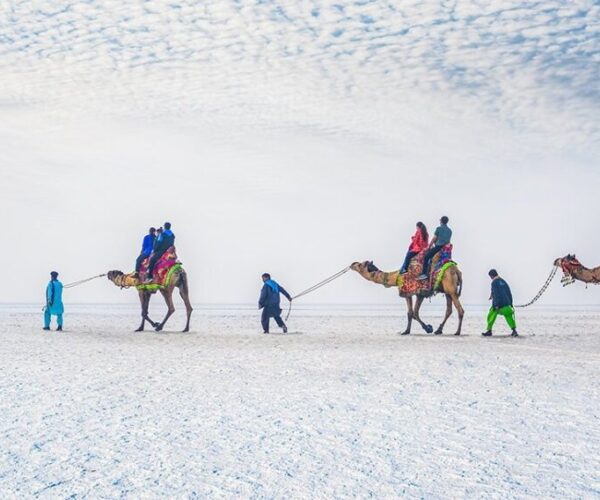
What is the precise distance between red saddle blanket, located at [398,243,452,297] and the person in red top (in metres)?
0.10

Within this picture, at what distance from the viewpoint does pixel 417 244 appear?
63.4 ft

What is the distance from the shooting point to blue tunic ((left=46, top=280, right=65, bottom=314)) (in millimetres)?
21359

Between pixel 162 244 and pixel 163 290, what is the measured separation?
118cm

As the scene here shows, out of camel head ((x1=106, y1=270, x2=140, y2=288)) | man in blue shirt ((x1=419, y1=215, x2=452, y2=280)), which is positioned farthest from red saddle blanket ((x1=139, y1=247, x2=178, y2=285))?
man in blue shirt ((x1=419, y1=215, x2=452, y2=280))

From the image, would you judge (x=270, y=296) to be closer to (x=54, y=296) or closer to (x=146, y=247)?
(x=146, y=247)

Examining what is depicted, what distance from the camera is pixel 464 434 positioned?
24.2 ft

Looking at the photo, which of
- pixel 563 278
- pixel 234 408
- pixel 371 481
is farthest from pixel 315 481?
pixel 563 278

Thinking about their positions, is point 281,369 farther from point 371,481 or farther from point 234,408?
point 371,481

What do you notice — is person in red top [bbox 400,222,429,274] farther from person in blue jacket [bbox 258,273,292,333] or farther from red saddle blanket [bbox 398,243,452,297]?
person in blue jacket [bbox 258,273,292,333]

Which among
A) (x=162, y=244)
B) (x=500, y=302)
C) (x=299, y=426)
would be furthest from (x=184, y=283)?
(x=299, y=426)

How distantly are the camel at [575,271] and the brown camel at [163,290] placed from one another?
30.1 feet

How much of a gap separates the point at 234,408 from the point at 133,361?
4.91 m

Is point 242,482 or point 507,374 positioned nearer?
point 242,482

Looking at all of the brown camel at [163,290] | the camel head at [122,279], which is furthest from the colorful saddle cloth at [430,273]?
the camel head at [122,279]
